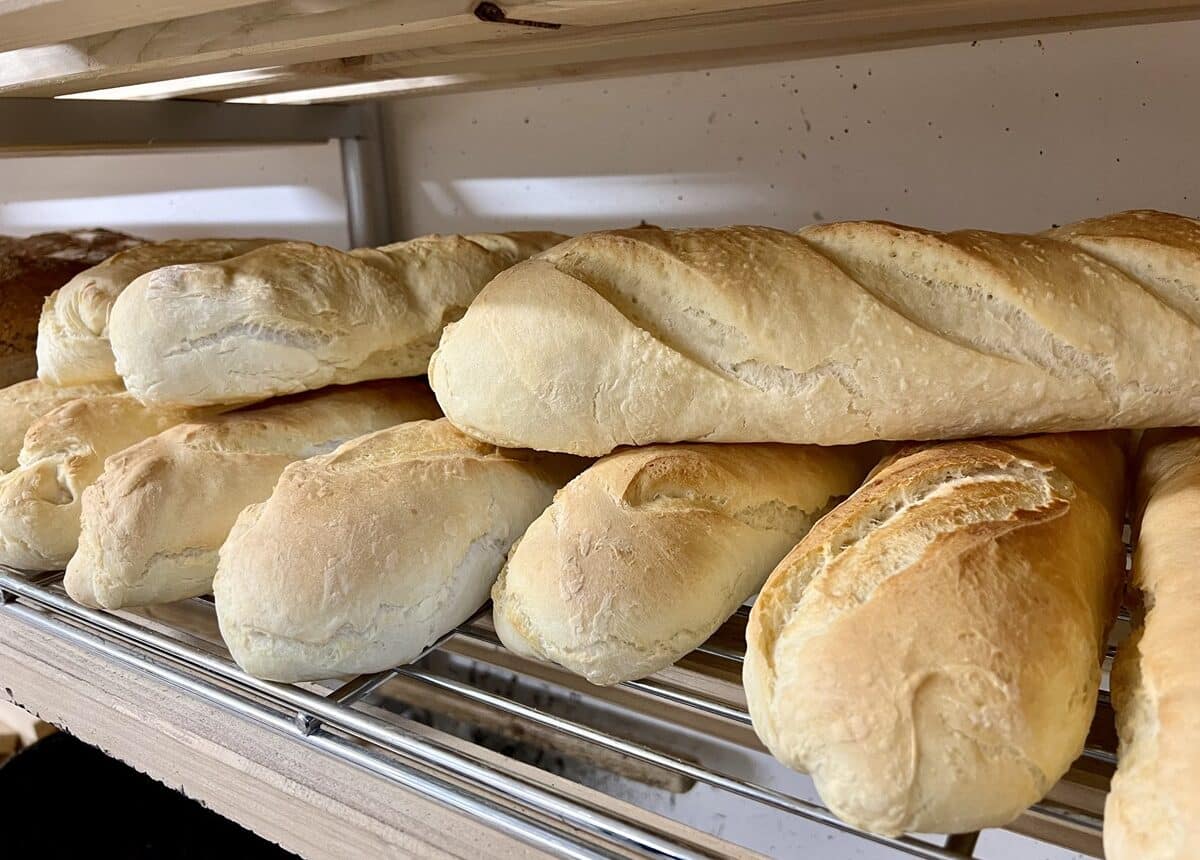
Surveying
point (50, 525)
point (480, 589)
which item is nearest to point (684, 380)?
point (480, 589)

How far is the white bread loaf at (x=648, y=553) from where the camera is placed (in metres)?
0.73

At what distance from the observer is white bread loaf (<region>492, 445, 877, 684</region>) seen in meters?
0.73

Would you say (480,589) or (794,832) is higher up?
(480,589)

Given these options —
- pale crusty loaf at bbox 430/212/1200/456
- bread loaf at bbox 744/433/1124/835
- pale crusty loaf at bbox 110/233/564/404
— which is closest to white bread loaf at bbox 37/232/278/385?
pale crusty loaf at bbox 110/233/564/404

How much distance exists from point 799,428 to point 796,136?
646mm

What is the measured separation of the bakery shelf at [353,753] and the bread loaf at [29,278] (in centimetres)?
60

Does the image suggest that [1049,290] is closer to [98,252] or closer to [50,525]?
[50,525]

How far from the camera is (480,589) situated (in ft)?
2.84

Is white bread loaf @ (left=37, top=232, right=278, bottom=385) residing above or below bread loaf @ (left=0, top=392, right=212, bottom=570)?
above

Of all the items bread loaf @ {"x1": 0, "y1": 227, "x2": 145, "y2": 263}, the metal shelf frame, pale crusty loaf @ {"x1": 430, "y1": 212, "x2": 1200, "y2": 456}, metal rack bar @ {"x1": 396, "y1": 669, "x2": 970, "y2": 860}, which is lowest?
metal rack bar @ {"x1": 396, "y1": 669, "x2": 970, "y2": 860}

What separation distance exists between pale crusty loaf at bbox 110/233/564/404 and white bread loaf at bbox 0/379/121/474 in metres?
0.29

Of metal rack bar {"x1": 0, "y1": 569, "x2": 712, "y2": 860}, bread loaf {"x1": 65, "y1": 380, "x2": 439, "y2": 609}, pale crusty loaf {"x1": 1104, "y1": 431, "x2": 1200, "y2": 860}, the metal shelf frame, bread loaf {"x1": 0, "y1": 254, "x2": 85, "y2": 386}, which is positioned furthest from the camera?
bread loaf {"x1": 0, "y1": 254, "x2": 85, "y2": 386}

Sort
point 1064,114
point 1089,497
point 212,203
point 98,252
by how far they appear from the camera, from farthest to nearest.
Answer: point 212,203 < point 98,252 < point 1064,114 < point 1089,497

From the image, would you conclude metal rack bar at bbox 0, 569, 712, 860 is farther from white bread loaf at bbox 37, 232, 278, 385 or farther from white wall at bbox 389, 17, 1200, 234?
white wall at bbox 389, 17, 1200, 234
